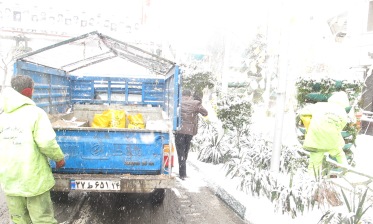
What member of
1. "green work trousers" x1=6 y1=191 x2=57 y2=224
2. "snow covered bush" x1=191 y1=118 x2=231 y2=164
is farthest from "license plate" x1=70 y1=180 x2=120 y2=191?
"snow covered bush" x1=191 y1=118 x2=231 y2=164

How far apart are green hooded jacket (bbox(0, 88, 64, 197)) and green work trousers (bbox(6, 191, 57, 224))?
0.12m

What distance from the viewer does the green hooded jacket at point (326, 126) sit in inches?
A: 194

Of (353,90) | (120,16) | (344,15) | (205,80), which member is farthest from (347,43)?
(120,16)

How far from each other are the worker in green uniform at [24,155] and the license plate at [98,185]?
1081 mm

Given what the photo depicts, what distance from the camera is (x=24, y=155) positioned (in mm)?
3244

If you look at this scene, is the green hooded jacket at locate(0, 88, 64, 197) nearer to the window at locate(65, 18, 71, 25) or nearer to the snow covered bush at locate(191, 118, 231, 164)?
the snow covered bush at locate(191, 118, 231, 164)

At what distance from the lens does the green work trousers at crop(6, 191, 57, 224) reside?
336 centimetres

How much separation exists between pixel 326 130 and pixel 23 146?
12.6 feet

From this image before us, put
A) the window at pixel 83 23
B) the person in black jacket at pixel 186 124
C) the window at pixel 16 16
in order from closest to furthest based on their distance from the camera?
the person in black jacket at pixel 186 124
the window at pixel 16 16
the window at pixel 83 23

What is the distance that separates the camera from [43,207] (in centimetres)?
343

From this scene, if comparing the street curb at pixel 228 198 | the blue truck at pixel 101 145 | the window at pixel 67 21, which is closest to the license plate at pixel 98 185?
the blue truck at pixel 101 145

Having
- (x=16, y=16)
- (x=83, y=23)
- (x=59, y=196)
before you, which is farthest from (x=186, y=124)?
(x=16, y=16)

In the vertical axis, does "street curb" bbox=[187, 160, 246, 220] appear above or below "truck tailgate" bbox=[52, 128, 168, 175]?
below

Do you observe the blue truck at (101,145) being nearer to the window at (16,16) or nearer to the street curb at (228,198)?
the street curb at (228,198)
